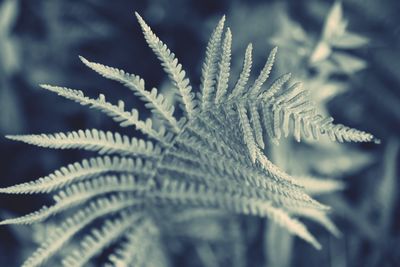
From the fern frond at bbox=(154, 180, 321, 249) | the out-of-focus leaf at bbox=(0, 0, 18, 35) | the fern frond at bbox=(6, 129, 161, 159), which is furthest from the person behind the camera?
the out-of-focus leaf at bbox=(0, 0, 18, 35)

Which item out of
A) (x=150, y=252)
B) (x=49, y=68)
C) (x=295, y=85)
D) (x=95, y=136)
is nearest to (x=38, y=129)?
(x=49, y=68)

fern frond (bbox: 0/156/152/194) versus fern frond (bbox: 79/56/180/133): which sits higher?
fern frond (bbox: 79/56/180/133)

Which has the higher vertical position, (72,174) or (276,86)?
(276,86)

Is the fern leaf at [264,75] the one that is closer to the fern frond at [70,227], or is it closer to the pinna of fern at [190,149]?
the pinna of fern at [190,149]

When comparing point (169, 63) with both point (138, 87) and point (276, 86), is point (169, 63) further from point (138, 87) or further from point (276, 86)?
point (276, 86)

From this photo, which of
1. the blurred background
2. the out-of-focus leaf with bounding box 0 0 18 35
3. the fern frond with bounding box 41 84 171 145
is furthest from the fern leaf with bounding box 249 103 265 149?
the out-of-focus leaf with bounding box 0 0 18 35

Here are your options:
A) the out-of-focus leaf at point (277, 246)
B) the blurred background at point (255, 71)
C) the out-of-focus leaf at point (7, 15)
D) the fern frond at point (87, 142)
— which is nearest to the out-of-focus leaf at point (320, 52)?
the blurred background at point (255, 71)

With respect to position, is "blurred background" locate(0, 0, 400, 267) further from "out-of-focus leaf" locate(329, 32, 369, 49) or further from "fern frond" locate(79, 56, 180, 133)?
"fern frond" locate(79, 56, 180, 133)

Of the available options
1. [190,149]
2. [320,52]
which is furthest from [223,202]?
[320,52]
